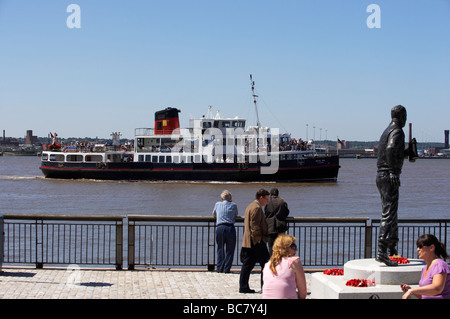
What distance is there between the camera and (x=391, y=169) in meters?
8.52

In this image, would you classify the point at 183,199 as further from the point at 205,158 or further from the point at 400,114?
the point at 400,114

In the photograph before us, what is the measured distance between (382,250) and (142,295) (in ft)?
11.2

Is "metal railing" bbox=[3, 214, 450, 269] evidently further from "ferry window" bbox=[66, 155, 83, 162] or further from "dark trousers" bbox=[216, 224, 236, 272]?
"ferry window" bbox=[66, 155, 83, 162]

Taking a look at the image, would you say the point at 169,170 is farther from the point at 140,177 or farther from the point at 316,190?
the point at 316,190

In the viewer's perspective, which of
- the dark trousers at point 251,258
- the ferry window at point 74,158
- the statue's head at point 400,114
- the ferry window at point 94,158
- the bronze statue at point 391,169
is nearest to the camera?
the bronze statue at point 391,169

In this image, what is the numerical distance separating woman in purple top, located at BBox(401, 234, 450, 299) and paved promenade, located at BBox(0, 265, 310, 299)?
301cm

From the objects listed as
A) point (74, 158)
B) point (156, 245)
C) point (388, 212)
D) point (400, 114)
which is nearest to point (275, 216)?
point (388, 212)

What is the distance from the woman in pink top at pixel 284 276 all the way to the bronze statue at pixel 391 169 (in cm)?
227

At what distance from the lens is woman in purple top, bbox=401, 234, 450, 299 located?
6203mm

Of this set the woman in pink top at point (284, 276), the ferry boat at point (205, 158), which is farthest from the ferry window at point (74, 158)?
the woman in pink top at point (284, 276)

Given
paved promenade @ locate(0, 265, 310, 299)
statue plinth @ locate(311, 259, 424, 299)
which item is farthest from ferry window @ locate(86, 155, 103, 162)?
statue plinth @ locate(311, 259, 424, 299)

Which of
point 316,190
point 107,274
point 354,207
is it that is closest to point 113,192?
point 316,190

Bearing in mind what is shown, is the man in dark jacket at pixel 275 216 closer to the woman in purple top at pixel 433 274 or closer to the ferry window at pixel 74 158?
the woman in purple top at pixel 433 274

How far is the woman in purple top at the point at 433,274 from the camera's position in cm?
620
